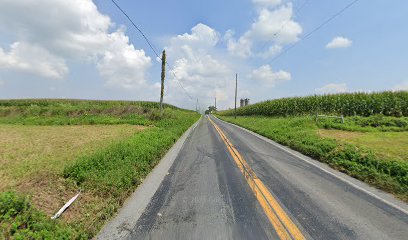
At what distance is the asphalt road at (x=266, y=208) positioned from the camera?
379 cm

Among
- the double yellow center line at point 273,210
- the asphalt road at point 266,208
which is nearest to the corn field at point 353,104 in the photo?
the asphalt road at point 266,208

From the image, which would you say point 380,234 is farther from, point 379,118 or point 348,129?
point 379,118

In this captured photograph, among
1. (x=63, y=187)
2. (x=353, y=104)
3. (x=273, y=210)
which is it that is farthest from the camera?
(x=353, y=104)

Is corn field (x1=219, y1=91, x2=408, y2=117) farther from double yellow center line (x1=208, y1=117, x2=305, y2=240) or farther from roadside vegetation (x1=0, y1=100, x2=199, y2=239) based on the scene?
roadside vegetation (x1=0, y1=100, x2=199, y2=239)

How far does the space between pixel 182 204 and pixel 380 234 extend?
346 cm

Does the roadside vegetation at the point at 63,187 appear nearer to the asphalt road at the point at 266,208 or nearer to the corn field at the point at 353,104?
the asphalt road at the point at 266,208

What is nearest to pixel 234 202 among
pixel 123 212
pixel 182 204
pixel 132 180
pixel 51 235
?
pixel 182 204

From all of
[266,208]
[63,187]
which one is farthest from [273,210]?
[63,187]

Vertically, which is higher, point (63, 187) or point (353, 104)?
point (353, 104)

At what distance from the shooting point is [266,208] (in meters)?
4.60

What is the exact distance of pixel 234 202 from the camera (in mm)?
4945

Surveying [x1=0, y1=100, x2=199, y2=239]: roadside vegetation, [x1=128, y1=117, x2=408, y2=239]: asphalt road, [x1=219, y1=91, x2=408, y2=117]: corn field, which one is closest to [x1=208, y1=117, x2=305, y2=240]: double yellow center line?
[x1=128, y1=117, x2=408, y2=239]: asphalt road

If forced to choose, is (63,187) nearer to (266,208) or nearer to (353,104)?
(266,208)

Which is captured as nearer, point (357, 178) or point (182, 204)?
point (182, 204)
